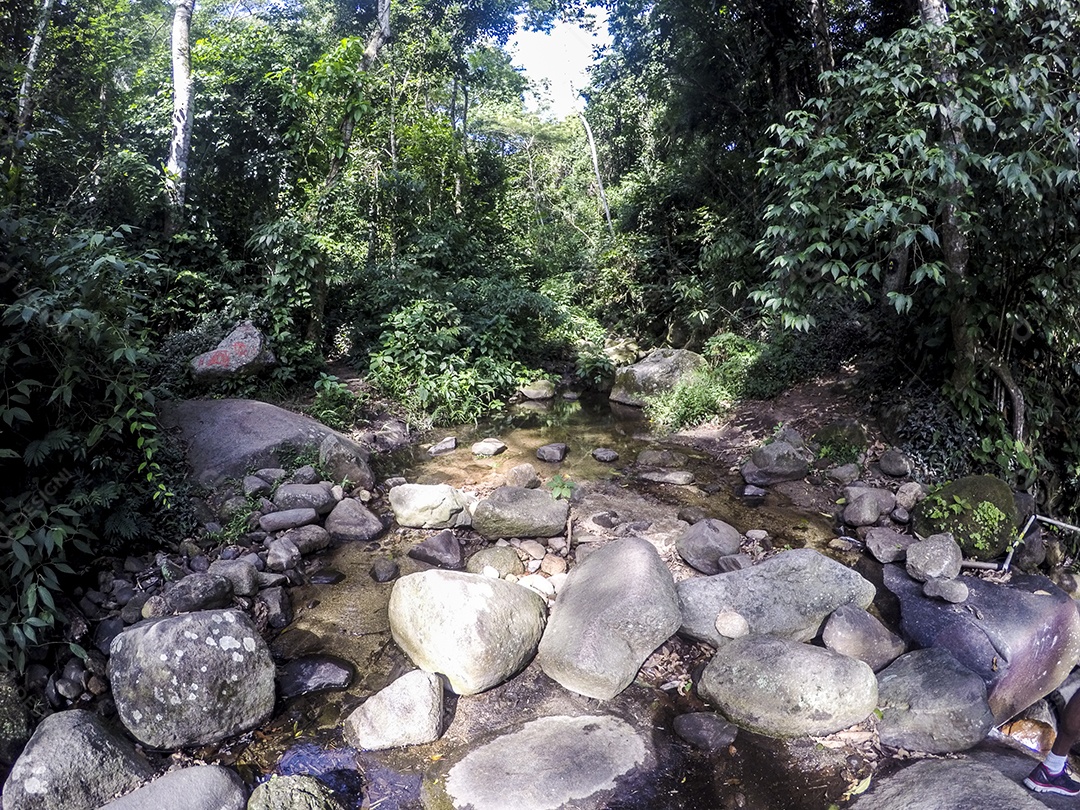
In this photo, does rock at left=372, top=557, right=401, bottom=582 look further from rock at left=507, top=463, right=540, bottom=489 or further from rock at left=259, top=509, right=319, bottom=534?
rock at left=507, top=463, right=540, bottom=489

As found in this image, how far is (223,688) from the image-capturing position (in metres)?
3.59

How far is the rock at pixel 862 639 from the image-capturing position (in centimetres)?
429

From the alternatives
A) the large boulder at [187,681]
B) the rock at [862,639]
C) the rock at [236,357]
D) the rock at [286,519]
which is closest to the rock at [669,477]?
the rock at [862,639]

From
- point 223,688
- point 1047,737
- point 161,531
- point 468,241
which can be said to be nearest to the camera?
point 223,688

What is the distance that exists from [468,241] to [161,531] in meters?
10.1

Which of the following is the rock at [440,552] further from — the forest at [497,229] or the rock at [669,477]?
the rock at [669,477]

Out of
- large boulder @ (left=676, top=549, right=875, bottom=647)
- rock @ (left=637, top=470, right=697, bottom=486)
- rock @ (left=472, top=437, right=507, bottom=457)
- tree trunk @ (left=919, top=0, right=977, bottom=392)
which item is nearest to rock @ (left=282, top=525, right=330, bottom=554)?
A: rock @ (left=472, top=437, right=507, bottom=457)

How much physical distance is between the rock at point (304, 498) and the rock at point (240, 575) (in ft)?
3.73

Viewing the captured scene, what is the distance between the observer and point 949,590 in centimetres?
476

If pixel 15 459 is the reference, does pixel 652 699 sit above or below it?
below

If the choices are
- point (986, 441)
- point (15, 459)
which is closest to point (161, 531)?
point (15, 459)

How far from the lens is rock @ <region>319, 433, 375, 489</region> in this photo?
22.0 ft

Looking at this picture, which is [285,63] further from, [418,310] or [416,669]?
[416,669]

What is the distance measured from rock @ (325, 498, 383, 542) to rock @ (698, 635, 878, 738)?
133 inches
